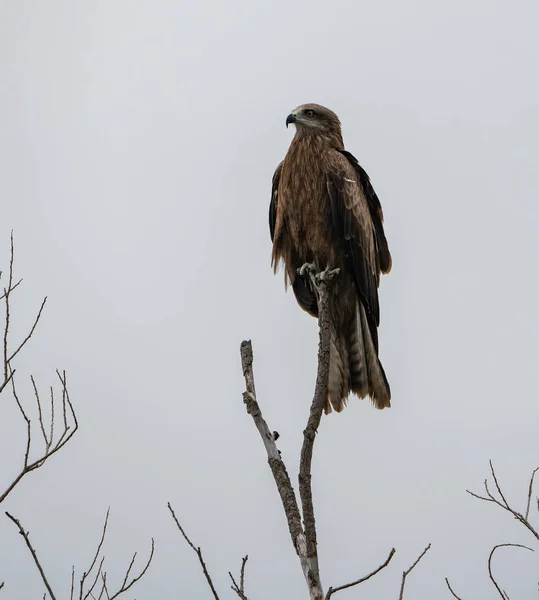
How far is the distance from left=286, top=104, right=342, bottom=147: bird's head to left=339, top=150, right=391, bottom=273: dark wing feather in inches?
12.1

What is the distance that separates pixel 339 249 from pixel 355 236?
7.2 inches

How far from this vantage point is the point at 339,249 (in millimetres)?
7523

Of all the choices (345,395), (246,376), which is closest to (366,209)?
(345,395)

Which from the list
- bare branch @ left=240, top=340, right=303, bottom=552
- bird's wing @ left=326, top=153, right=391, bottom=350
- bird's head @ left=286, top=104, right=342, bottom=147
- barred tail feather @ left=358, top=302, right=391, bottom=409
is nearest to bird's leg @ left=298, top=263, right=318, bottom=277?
bird's wing @ left=326, top=153, right=391, bottom=350

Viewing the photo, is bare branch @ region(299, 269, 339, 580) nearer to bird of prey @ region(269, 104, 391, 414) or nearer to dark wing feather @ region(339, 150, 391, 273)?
bird of prey @ region(269, 104, 391, 414)

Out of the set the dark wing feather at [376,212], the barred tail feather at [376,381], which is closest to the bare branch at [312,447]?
the barred tail feather at [376,381]

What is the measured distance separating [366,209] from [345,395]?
181cm

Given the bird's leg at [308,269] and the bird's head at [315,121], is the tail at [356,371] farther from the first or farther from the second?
the bird's head at [315,121]

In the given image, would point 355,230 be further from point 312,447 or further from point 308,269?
point 312,447

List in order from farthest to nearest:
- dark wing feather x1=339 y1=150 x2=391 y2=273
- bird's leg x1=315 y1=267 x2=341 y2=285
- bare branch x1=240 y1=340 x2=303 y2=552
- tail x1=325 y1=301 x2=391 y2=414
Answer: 1. dark wing feather x1=339 y1=150 x2=391 y2=273
2. tail x1=325 y1=301 x2=391 y2=414
3. bird's leg x1=315 y1=267 x2=341 y2=285
4. bare branch x1=240 y1=340 x2=303 y2=552

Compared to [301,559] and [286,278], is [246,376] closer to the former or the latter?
[301,559]

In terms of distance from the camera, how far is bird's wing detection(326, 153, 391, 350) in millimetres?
7496

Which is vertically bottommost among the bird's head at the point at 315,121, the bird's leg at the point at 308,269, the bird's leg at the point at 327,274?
the bird's leg at the point at 327,274

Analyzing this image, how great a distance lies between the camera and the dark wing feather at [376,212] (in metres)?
7.97
